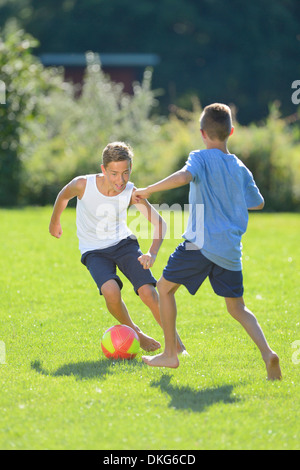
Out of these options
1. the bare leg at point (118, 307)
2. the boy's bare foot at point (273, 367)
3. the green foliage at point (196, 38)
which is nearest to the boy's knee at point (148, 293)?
the bare leg at point (118, 307)

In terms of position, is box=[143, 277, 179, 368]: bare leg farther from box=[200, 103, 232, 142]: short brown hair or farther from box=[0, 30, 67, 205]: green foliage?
box=[0, 30, 67, 205]: green foliage

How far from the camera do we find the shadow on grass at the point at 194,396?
175 inches

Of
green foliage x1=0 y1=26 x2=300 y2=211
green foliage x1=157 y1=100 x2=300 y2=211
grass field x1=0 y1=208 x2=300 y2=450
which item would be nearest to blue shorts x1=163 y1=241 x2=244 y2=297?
grass field x1=0 y1=208 x2=300 y2=450

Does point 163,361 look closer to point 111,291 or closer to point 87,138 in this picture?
point 111,291

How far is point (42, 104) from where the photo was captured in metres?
17.3

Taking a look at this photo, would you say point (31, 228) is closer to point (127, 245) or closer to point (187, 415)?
point (127, 245)

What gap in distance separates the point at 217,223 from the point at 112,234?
1336 millimetres

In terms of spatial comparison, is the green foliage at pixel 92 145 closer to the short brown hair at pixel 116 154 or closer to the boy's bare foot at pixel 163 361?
the short brown hair at pixel 116 154

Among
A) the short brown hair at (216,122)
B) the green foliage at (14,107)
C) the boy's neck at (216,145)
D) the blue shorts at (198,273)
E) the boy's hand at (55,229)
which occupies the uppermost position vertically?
the green foliage at (14,107)

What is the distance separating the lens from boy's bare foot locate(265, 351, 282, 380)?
490 cm

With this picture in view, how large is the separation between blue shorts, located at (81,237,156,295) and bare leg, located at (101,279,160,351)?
7cm

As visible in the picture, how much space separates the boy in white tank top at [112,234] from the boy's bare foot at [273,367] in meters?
0.95

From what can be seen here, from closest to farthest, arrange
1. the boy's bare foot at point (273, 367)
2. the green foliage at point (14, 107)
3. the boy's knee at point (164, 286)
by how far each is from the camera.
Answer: the boy's bare foot at point (273, 367) → the boy's knee at point (164, 286) → the green foliage at point (14, 107)
